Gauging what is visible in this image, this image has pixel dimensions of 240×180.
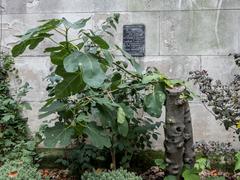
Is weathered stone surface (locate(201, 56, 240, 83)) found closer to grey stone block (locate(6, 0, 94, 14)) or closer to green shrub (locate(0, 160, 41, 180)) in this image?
grey stone block (locate(6, 0, 94, 14))

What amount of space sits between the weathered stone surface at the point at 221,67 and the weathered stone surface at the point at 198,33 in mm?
67

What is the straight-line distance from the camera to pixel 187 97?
363cm

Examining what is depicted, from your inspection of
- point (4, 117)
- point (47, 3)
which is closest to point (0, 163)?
point (4, 117)

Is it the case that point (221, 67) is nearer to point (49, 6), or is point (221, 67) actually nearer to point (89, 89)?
point (89, 89)

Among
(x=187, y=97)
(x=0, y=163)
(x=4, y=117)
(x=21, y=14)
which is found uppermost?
(x=21, y=14)

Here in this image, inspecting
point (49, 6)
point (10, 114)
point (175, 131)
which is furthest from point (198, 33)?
point (10, 114)

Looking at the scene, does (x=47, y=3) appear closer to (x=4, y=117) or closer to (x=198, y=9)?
(x=4, y=117)

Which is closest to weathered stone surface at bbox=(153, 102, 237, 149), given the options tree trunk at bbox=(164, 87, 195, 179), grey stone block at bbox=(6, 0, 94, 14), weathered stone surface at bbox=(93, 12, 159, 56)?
weathered stone surface at bbox=(93, 12, 159, 56)

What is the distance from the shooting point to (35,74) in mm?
5086

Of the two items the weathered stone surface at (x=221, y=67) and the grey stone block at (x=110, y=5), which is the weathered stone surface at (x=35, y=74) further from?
the weathered stone surface at (x=221, y=67)

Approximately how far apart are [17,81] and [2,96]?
0.26 m

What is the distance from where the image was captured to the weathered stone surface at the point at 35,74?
5.06 m

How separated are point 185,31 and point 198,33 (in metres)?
0.15

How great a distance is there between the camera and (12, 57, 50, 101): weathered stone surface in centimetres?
506
